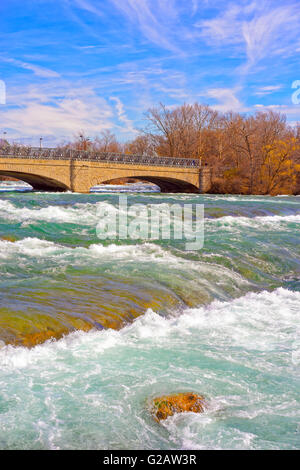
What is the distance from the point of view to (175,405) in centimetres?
457

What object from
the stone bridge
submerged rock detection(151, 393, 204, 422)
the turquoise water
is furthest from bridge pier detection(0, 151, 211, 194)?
submerged rock detection(151, 393, 204, 422)

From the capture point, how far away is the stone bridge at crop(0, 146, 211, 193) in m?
37.1

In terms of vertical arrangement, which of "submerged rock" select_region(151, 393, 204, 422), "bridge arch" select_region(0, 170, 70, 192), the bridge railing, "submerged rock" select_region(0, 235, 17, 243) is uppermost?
the bridge railing

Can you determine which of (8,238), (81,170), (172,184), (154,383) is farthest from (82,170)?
(154,383)

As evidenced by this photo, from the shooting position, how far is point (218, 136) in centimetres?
6462

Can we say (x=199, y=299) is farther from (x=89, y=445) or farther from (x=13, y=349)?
(x=89, y=445)

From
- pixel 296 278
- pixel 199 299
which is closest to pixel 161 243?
pixel 296 278

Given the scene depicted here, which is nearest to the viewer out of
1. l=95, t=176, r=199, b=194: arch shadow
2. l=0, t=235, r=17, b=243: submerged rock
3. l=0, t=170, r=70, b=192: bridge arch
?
l=0, t=235, r=17, b=243: submerged rock

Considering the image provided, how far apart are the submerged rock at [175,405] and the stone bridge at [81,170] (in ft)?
109

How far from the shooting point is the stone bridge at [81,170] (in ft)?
122

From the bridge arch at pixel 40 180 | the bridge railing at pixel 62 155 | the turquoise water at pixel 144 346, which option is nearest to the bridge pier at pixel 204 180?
the bridge railing at pixel 62 155

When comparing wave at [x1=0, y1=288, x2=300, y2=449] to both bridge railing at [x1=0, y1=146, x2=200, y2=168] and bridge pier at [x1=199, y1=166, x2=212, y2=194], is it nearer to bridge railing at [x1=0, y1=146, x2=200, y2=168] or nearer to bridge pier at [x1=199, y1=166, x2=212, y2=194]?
bridge railing at [x1=0, y1=146, x2=200, y2=168]

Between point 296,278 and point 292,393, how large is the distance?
20.1 ft

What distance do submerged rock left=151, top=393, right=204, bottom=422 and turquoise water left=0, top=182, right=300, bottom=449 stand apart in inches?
3.5
